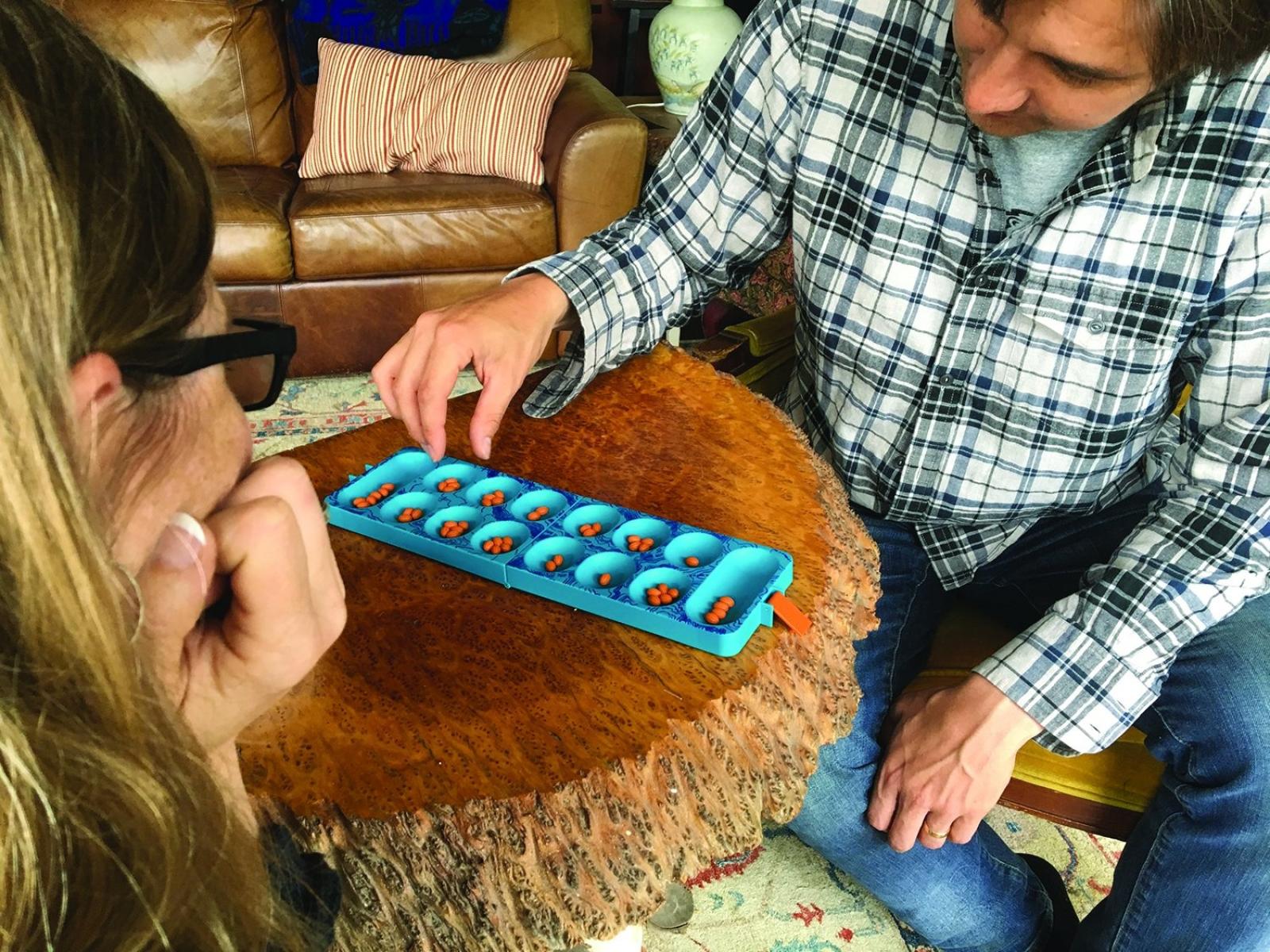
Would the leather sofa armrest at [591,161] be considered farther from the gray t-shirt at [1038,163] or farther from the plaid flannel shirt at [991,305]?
the gray t-shirt at [1038,163]

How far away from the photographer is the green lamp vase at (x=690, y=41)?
262 cm

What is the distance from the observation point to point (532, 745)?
0.70 meters

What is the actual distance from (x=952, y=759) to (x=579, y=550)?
0.42 metres

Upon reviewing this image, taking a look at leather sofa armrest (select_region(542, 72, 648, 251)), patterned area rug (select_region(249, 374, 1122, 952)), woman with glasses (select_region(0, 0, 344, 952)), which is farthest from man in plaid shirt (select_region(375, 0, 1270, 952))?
leather sofa armrest (select_region(542, 72, 648, 251))

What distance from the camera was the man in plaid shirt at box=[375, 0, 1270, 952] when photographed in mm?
928

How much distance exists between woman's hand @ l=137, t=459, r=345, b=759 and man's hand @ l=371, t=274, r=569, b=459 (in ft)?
1.03

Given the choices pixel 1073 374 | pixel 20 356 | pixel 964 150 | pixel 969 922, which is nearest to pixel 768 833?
pixel 969 922

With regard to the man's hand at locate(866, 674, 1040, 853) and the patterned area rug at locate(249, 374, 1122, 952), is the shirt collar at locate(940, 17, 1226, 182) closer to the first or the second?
the man's hand at locate(866, 674, 1040, 853)

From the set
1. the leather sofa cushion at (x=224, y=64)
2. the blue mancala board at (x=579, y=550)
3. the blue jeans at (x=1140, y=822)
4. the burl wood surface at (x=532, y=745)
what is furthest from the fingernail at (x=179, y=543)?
the leather sofa cushion at (x=224, y=64)

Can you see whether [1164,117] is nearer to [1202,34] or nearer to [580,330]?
[1202,34]

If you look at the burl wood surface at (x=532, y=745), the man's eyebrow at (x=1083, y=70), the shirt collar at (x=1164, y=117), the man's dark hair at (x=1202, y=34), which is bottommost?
the burl wood surface at (x=532, y=745)

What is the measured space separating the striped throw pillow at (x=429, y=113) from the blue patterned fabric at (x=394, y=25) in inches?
2.6

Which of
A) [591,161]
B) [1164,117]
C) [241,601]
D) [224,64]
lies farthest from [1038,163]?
[224,64]

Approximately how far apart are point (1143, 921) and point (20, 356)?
3.48 ft
